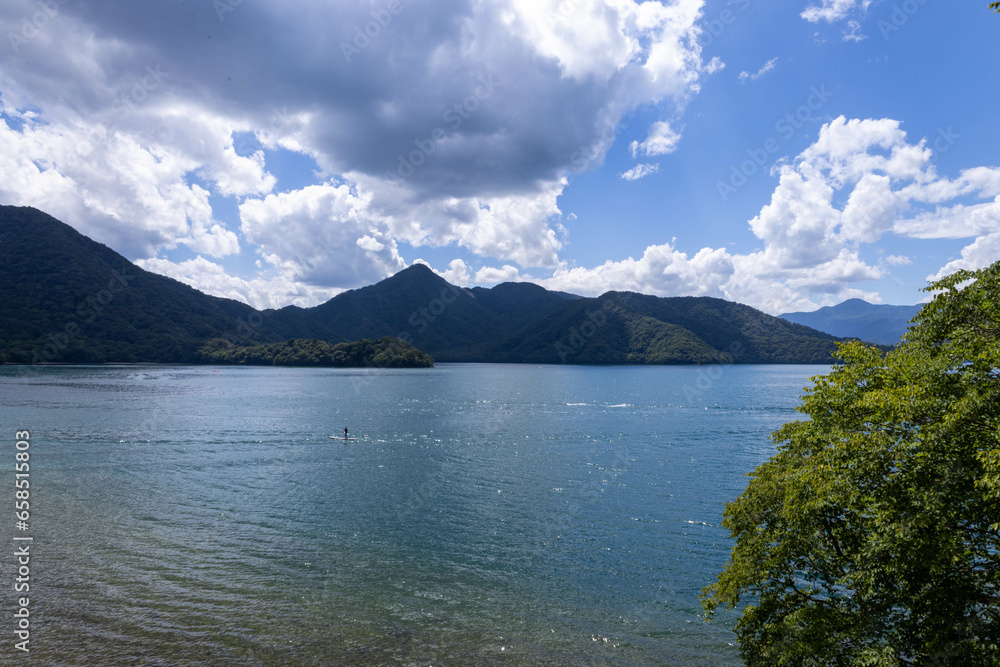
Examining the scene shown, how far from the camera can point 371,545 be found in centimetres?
3152

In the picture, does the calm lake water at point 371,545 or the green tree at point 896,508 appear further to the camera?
the calm lake water at point 371,545

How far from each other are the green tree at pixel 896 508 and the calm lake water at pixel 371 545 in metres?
7.39

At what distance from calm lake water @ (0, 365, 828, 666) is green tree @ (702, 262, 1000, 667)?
7.39 m

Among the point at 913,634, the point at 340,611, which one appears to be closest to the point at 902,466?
the point at 913,634

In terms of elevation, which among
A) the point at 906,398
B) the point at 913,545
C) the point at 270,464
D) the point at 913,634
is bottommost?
the point at 270,464

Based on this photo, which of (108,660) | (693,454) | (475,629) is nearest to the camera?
(108,660)

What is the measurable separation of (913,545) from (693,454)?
52.5 metres

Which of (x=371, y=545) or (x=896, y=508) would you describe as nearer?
(x=896, y=508)

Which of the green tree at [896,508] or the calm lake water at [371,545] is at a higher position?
the green tree at [896,508]

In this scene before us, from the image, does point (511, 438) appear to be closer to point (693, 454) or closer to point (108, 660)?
point (693, 454)

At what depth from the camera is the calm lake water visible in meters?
19.9

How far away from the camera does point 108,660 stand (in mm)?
17406

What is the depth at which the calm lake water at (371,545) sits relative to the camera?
1994cm

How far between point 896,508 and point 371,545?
28.6m
